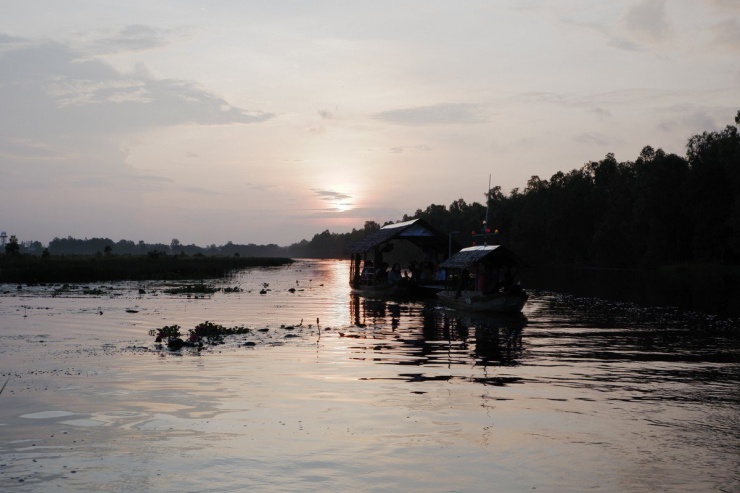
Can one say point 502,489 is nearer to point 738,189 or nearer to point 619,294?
point 619,294

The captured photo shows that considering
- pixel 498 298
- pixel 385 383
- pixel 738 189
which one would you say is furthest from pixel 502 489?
pixel 738 189

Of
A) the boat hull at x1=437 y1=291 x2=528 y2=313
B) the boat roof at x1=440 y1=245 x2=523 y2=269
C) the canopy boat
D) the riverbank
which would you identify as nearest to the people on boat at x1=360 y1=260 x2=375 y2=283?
the canopy boat

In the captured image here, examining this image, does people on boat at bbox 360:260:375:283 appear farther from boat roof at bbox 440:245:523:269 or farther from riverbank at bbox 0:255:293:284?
riverbank at bbox 0:255:293:284

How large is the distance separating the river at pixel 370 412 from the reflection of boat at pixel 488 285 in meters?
6.22

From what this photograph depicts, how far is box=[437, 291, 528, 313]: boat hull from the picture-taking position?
3703 centimetres

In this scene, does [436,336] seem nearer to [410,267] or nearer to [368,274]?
[410,267]

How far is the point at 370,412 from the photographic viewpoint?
50.3 ft

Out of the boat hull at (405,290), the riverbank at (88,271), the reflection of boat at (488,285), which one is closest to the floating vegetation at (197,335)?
the reflection of boat at (488,285)

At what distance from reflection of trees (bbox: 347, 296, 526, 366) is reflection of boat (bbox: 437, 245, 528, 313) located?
0.74 meters

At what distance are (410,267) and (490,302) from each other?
A: 19971 mm

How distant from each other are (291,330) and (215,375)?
11.6m

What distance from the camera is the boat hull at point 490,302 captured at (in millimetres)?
37031

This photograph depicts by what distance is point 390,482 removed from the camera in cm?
1090

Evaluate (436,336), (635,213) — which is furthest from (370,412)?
(635,213)
